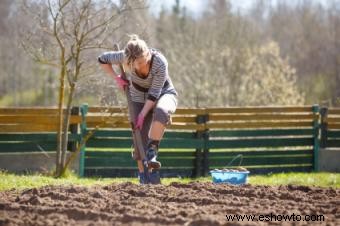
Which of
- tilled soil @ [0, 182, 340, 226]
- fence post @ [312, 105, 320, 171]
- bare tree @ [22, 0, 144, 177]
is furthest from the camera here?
fence post @ [312, 105, 320, 171]

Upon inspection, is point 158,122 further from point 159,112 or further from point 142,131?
point 142,131

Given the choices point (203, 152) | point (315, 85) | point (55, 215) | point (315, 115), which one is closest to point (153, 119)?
point (55, 215)

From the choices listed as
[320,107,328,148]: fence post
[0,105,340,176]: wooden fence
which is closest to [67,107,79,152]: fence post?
[0,105,340,176]: wooden fence

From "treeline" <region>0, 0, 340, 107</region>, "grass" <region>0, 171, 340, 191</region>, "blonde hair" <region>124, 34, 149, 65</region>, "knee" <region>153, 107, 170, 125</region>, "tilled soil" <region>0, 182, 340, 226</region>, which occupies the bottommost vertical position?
"grass" <region>0, 171, 340, 191</region>

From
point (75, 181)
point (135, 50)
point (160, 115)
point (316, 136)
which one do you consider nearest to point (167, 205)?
point (160, 115)

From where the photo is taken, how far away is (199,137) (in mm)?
12266

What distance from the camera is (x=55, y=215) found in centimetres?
525

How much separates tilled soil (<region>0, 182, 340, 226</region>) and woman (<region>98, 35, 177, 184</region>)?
798 mm

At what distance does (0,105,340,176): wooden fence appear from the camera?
11.2 meters

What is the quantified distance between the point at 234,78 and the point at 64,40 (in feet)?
41.6

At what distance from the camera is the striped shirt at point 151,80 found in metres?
7.65

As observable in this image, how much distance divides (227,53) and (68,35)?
1297 cm

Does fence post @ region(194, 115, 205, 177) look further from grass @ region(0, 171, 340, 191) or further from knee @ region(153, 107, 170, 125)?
knee @ region(153, 107, 170, 125)

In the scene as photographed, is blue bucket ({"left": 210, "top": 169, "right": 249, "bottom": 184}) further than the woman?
Yes
